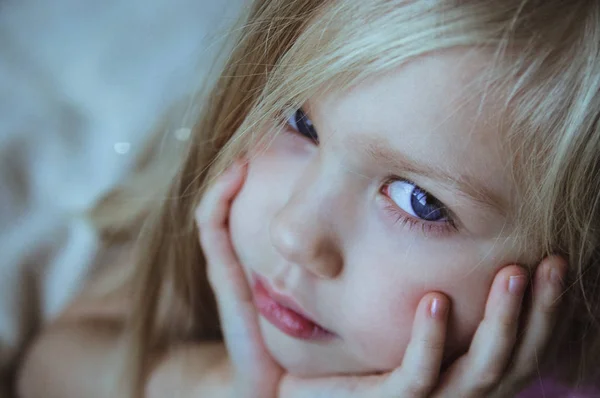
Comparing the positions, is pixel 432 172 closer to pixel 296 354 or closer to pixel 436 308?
pixel 436 308

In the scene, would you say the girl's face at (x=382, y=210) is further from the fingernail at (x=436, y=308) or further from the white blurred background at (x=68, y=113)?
the white blurred background at (x=68, y=113)

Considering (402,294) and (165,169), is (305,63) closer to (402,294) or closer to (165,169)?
(402,294)

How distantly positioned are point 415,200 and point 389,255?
0.05 m

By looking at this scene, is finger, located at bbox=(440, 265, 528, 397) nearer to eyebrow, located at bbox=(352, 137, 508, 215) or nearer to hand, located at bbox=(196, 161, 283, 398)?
eyebrow, located at bbox=(352, 137, 508, 215)

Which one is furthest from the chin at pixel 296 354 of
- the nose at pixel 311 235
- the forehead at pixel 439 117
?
the forehead at pixel 439 117

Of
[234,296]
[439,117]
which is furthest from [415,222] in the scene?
[234,296]

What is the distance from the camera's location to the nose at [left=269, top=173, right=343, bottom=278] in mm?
555

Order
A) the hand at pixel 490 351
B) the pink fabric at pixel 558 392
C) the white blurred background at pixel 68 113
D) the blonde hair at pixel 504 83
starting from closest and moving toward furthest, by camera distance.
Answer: the blonde hair at pixel 504 83 → the hand at pixel 490 351 → the pink fabric at pixel 558 392 → the white blurred background at pixel 68 113

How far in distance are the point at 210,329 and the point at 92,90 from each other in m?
0.37

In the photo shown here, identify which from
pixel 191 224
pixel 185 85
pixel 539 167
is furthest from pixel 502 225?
pixel 185 85

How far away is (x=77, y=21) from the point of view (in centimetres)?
99

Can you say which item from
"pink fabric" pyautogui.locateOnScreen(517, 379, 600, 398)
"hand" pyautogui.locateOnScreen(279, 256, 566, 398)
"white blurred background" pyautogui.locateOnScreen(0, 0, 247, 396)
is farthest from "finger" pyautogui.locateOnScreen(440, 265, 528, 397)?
"white blurred background" pyautogui.locateOnScreen(0, 0, 247, 396)

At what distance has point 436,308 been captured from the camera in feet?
1.84

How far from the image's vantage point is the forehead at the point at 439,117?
0.48 metres
